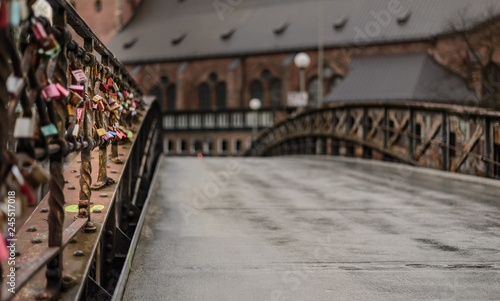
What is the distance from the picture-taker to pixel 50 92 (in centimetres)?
284

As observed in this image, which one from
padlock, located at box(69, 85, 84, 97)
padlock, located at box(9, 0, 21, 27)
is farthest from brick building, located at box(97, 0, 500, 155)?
padlock, located at box(9, 0, 21, 27)

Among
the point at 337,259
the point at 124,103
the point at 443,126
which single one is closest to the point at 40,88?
the point at 337,259

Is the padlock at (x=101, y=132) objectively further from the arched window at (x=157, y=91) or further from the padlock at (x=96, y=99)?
the arched window at (x=157, y=91)

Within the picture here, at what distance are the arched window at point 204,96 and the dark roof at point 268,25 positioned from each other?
2778 mm

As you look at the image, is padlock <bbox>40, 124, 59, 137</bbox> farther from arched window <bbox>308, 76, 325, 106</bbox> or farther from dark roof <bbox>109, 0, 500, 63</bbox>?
arched window <bbox>308, 76, 325, 106</bbox>

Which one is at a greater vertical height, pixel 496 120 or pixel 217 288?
pixel 496 120

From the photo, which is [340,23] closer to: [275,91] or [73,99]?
[275,91]

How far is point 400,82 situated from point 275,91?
13.9 m

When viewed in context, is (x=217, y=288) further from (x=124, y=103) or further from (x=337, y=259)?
(x=124, y=103)

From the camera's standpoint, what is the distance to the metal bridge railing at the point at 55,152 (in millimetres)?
2297

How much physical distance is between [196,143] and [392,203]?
46.3 metres

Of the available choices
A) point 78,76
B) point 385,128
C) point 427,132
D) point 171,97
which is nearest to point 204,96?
point 171,97

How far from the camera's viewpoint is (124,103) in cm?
628

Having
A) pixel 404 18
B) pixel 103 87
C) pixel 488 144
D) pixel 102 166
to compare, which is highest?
pixel 404 18
